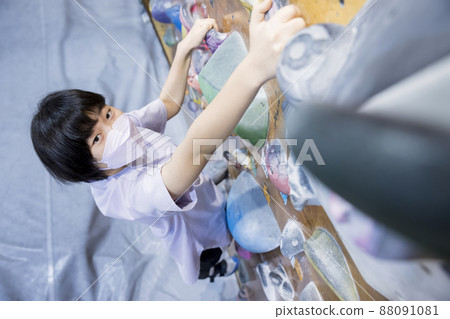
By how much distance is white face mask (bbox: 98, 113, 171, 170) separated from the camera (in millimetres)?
573

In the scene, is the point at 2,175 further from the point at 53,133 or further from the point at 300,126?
the point at 300,126

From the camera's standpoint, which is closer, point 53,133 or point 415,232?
point 415,232

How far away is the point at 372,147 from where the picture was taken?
0.19 metres

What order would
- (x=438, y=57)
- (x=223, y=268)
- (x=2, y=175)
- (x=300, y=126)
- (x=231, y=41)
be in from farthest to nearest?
(x=2, y=175), (x=223, y=268), (x=231, y=41), (x=300, y=126), (x=438, y=57)

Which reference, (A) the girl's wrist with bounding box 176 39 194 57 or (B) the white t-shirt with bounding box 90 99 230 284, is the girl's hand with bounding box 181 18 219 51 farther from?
(B) the white t-shirt with bounding box 90 99 230 284

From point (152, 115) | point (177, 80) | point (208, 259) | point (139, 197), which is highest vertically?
point (177, 80)

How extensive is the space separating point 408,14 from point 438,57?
0.13 feet

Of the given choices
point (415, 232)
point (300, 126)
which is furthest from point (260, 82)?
point (415, 232)

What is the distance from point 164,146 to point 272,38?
1.50ft

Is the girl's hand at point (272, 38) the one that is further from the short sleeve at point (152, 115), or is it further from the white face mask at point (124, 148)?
the short sleeve at point (152, 115)

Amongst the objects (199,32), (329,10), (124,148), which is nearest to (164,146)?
(124,148)

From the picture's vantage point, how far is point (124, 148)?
1.92 feet

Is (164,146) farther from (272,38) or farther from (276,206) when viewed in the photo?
(272,38)

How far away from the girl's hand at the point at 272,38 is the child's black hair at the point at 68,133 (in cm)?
39
